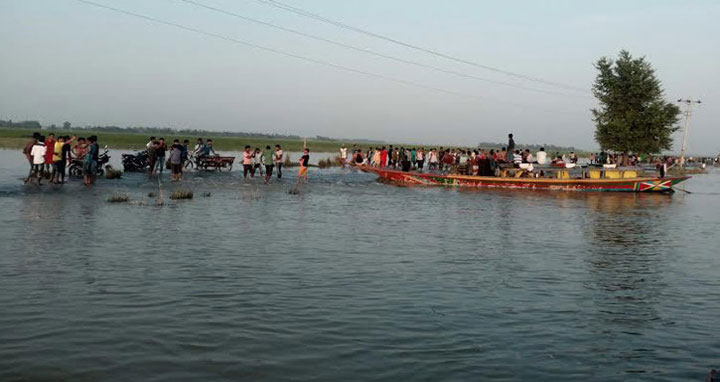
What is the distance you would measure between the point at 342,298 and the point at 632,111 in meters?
57.3

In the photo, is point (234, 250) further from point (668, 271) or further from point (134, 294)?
point (668, 271)

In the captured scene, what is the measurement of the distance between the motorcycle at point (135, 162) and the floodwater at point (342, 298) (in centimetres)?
1779

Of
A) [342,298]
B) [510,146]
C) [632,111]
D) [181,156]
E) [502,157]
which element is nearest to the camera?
[342,298]

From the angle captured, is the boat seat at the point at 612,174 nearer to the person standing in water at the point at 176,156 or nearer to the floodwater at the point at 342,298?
the floodwater at the point at 342,298

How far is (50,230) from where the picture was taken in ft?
48.8

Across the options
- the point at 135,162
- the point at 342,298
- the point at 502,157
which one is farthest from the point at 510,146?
the point at 342,298

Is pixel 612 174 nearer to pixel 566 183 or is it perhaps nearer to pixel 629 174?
pixel 629 174

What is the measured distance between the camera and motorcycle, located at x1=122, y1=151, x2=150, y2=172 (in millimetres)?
37797

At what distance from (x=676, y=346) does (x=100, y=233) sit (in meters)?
11.5

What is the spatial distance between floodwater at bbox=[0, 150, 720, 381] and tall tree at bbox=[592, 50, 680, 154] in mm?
43622

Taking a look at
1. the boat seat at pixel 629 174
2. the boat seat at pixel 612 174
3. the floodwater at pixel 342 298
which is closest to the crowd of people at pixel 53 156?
the floodwater at pixel 342 298

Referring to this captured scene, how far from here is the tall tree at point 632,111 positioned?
60.8m

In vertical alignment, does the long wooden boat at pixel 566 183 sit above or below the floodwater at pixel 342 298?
above

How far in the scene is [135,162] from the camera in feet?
126
